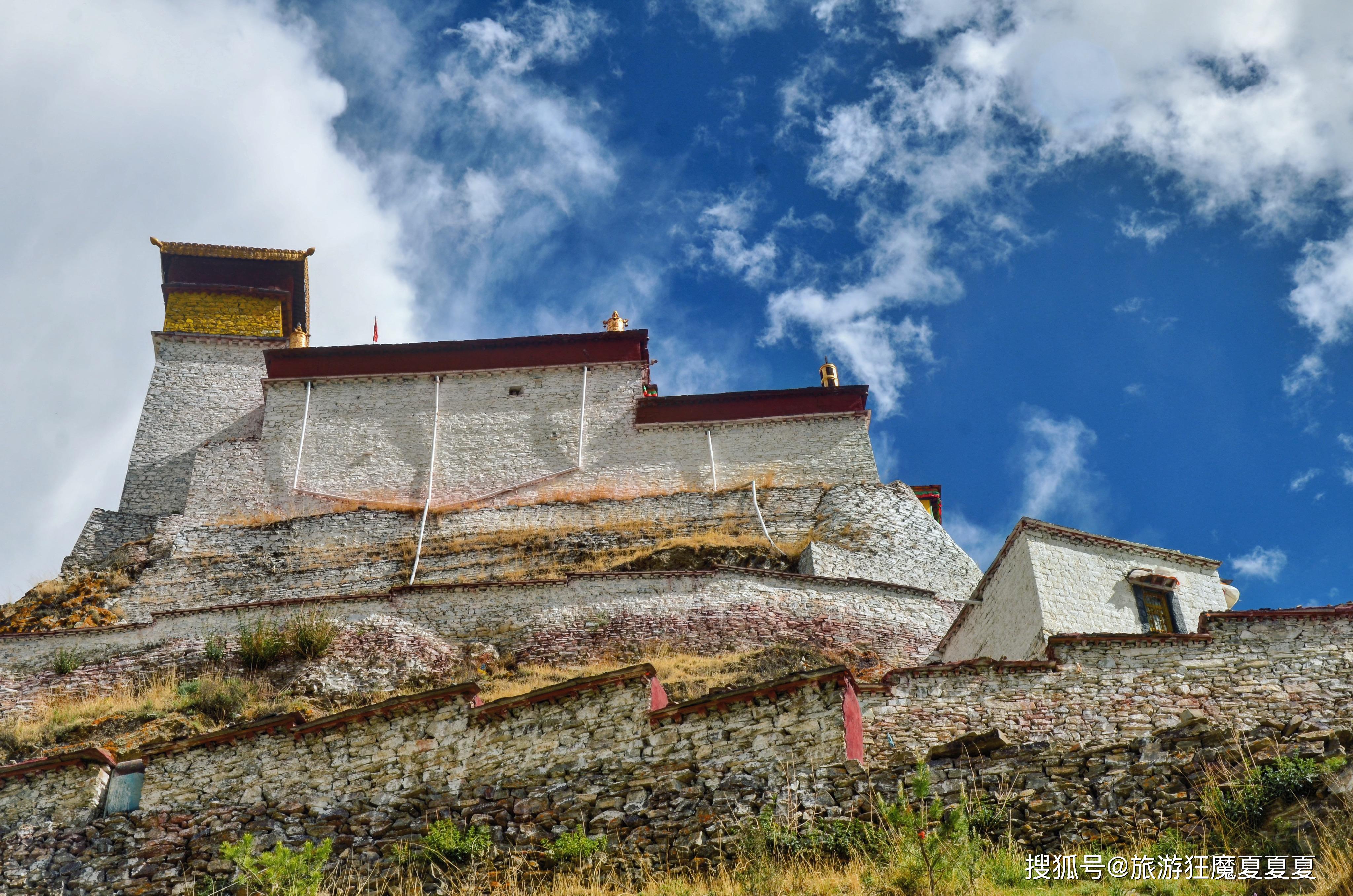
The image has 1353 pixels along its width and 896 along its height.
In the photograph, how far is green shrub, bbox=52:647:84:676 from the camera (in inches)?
806

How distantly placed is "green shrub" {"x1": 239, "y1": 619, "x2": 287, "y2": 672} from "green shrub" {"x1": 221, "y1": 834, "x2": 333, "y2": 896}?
9.16m

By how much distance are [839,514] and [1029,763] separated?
1750 centimetres

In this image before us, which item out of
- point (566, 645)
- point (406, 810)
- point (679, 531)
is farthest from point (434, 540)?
point (406, 810)

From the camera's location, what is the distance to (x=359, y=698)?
18688 millimetres

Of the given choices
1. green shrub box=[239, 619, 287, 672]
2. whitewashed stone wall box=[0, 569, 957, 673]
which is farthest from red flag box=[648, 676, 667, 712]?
green shrub box=[239, 619, 287, 672]

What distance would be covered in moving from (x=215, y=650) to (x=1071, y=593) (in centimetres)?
1401

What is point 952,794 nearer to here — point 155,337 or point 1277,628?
point 1277,628

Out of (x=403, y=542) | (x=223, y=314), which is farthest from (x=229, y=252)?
(x=403, y=542)

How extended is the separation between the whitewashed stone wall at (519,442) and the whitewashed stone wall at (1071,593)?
37.2 ft

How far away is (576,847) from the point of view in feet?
35.5

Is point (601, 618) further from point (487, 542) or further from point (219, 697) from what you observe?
point (219, 697)

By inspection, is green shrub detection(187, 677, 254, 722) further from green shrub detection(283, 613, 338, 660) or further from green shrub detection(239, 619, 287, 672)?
green shrub detection(283, 613, 338, 660)

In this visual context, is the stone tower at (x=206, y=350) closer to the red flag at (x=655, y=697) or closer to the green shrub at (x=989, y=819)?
the red flag at (x=655, y=697)

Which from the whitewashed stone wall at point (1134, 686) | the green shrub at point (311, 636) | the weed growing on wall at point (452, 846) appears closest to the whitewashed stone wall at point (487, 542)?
the green shrub at point (311, 636)
